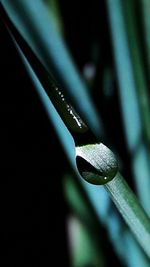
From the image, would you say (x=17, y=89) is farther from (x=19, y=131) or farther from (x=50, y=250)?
(x=50, y=250)

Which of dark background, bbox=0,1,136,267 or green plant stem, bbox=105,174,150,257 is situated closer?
green plant stem, bbox=105,174,150,257

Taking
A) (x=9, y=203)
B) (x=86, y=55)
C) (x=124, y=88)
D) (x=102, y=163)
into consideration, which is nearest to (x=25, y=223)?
(x=9, y=203)

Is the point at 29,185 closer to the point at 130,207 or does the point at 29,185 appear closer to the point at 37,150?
the point at 37,150

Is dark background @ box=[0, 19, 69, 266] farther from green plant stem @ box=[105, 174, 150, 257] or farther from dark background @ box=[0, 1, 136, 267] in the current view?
green plant stem @ box=[105, 174, 150, 257]

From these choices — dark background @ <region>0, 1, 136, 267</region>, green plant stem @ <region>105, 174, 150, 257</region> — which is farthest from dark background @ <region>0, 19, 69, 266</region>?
green plant stem @ <region>105, 174, 150, 257</region>

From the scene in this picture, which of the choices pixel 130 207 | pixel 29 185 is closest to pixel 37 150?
pixel 29 185

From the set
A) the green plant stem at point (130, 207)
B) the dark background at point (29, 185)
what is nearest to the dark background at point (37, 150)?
the dark background at point (29, 185)

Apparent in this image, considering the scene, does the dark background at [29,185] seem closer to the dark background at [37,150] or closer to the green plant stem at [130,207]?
the dark background at [37,150]

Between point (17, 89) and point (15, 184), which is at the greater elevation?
point (17, 89)
